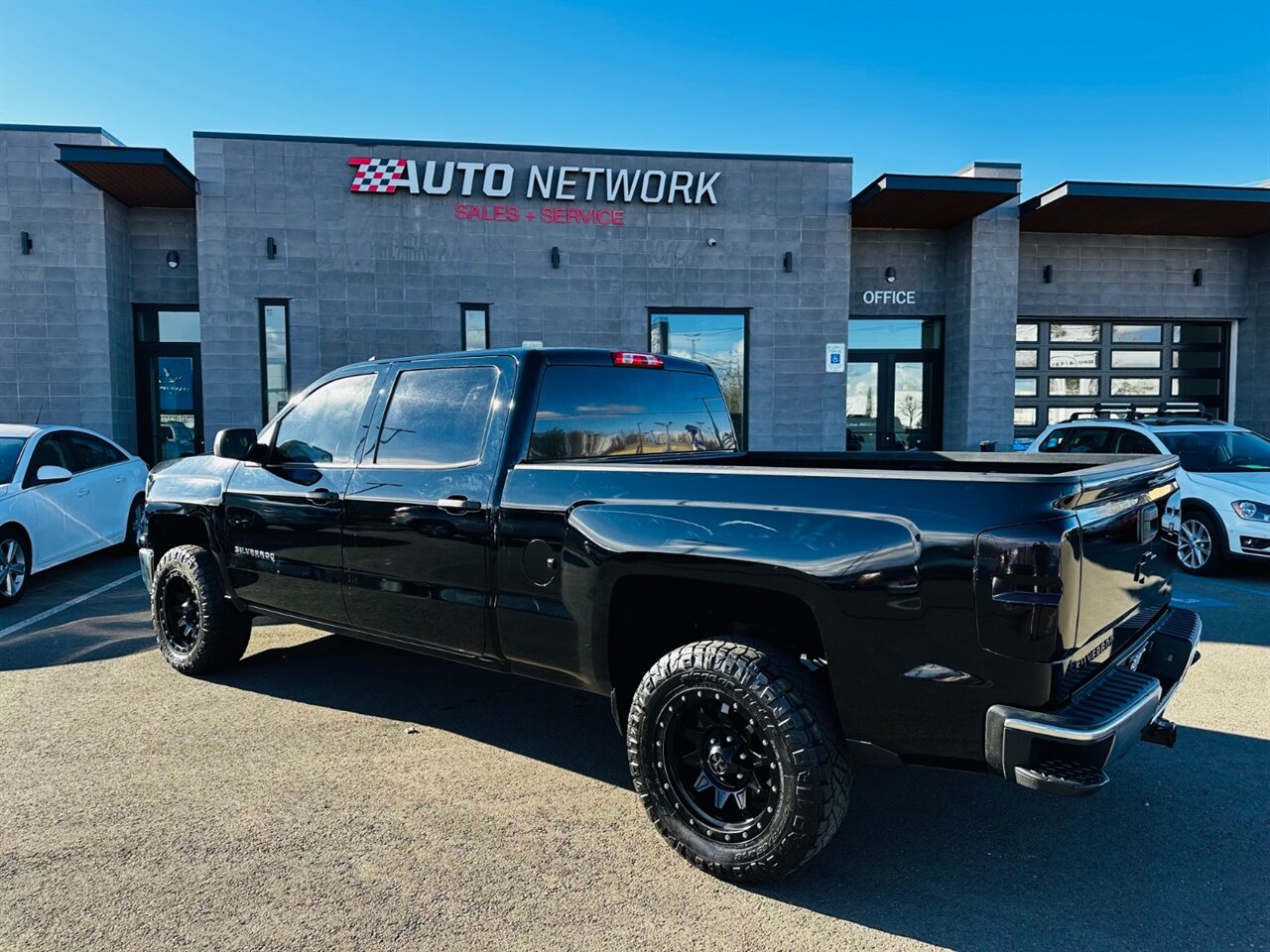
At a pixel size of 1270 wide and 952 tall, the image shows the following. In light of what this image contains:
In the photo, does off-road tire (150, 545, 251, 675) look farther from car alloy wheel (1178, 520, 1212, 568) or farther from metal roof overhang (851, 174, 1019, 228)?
metal roof overhang (851, 174, 1019, 228)

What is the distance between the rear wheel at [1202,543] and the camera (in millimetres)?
7953

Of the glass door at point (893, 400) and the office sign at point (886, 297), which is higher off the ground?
the office sign at point (886, 297)

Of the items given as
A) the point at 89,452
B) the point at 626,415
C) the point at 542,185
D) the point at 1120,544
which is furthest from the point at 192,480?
the point at 542,185

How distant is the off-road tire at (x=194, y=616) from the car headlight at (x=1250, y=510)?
8.58 m

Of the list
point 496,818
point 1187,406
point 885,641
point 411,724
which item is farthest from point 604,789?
point 1187,406

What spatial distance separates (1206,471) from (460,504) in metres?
8.12

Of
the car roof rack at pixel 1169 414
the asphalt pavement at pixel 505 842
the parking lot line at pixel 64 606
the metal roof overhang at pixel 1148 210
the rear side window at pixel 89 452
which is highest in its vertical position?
the metal roof overhang at pixel 1148 210

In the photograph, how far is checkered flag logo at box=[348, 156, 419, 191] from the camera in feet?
45.6

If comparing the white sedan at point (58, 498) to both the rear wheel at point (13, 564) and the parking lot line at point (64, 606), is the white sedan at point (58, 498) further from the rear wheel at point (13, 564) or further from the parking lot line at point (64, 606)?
the parking lot line at point (64, 606)

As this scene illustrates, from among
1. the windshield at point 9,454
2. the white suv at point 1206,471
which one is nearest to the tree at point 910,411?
the white suv at point 1206,471

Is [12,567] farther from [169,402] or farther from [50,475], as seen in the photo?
[169,402]

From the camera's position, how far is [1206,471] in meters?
8.41

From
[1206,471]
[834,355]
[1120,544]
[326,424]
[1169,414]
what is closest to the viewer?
[1120,544]

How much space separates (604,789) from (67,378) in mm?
13981
